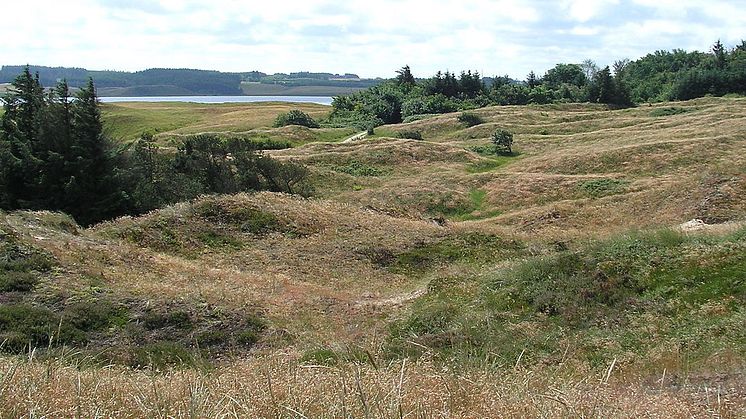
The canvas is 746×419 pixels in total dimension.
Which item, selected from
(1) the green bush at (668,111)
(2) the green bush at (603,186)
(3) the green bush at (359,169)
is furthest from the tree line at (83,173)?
(1) the green bush at (668,111)

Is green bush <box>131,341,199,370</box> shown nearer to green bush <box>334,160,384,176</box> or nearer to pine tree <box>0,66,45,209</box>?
pine tree <box>0,66,45,209</box>

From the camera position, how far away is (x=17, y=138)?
1334 inches

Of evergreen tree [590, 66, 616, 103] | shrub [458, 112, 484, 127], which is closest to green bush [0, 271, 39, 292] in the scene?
shrub [458, 112, 484, 127]

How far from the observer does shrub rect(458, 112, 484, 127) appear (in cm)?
7562

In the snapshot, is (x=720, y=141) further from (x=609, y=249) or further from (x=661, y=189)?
(x=609, y=249)

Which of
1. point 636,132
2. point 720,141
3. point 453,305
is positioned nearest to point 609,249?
point 453,305

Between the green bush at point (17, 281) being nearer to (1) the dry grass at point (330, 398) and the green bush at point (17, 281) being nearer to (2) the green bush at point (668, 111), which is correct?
(1) the dry grass at point (330, 398)

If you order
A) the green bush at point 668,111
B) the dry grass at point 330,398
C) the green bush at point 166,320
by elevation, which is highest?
the green bush at point 668,111

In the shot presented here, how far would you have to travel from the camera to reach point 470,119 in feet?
250

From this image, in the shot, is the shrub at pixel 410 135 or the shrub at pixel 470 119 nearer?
the shrub at pixel 410 135

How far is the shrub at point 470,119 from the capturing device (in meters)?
75.6

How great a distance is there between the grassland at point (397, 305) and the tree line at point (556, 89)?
54.7 m

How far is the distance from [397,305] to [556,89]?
318 ft

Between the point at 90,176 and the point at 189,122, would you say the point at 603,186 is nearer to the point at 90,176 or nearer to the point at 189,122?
the point at 90,176
